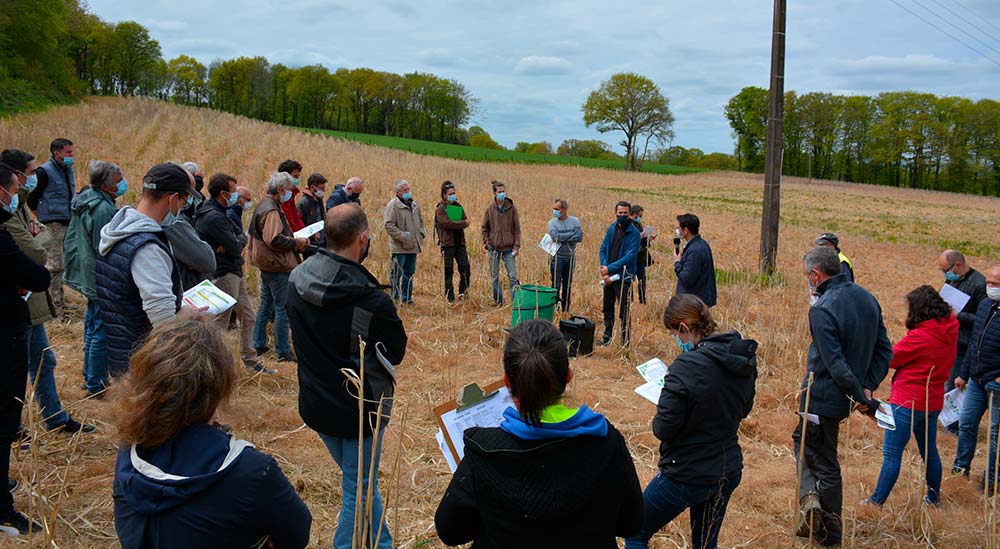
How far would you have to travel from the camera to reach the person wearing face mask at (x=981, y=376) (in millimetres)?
4258

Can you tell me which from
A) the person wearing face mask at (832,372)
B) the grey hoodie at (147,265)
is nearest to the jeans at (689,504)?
the person wearing face mask at (832,372)

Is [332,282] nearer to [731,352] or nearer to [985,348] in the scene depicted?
[731,352]

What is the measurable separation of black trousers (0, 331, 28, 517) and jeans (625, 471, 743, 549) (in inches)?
124

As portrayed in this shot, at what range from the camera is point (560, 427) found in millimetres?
1750

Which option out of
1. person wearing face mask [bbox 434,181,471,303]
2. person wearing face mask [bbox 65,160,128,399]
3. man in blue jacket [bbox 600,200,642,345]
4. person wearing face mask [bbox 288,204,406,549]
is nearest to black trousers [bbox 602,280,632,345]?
man in blue jacket [bbox 600,200,642,345]

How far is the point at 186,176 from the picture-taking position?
11.1 feet

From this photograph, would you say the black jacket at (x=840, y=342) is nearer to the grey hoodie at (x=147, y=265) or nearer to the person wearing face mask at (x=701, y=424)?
the person wearing face mask at (x=701, y=424)

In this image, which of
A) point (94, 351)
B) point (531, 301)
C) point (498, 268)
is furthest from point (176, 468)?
point (498, 268)

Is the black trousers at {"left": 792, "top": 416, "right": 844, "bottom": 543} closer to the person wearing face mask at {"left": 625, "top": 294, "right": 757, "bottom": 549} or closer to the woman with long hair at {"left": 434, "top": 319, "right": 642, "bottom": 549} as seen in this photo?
the person wearing face mask at {"left": 625, "top": 294, "right": 757, "bottom": 549}

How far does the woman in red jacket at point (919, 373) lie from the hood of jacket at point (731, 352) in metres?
1.82

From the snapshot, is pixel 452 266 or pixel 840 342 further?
pixel 452 266

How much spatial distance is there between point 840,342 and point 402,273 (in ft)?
19.0

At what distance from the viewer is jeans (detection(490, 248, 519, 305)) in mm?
8805

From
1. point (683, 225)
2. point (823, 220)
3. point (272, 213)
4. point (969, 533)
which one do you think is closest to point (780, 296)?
point (683, 225)
